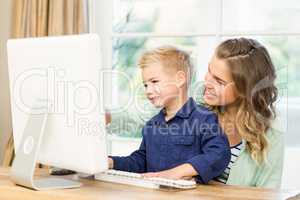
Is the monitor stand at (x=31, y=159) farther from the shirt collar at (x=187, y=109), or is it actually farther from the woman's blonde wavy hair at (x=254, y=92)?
the woman's blonde wavy hair at (x=254, y=92)

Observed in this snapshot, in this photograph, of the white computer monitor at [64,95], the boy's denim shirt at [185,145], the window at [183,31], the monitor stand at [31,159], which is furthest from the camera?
the window at [183,31]

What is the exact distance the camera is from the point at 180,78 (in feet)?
6.95

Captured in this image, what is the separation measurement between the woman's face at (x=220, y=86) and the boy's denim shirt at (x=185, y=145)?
9cm

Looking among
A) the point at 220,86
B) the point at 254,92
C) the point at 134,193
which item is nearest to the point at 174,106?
the point at 220,86

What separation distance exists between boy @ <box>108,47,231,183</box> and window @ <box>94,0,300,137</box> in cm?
60

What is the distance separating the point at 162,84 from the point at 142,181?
58 centimetres

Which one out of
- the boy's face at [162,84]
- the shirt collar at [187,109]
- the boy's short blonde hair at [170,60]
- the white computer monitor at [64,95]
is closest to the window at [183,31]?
the boy's short blonde hair at [170,60]

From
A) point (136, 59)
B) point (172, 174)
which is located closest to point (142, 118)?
point (136, 59)

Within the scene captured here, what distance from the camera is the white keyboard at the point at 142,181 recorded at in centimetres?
153

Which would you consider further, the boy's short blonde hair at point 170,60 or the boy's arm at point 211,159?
the boy's short blonde hair at point 170,60

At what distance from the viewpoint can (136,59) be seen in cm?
308

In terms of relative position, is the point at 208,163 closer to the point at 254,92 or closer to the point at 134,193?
the point at 134,193

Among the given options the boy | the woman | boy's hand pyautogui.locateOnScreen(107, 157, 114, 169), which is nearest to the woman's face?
the woman

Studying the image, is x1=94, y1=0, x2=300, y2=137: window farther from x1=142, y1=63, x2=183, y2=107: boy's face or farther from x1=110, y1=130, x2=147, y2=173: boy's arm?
x1=110, y1=130, x2=147, y2=173: boy's arm
